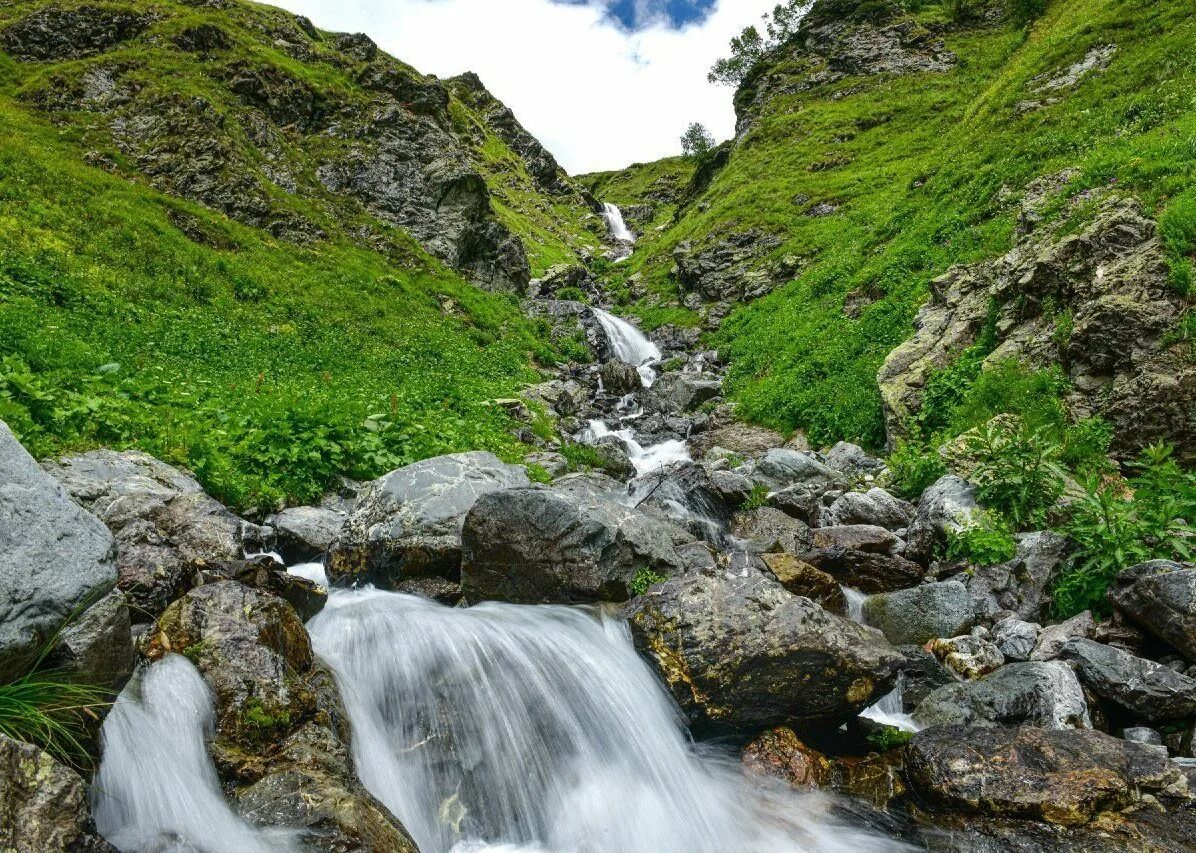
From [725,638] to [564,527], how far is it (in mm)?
2613

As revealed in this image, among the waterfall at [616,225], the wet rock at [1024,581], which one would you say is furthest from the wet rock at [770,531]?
the waterfall at [616,225]

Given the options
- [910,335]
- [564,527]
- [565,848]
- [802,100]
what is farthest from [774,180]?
[565,848]

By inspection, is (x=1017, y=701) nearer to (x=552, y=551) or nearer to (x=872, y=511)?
(x=872, y=511)

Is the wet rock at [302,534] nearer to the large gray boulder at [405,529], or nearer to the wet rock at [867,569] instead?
the large gray boulder at [405,529]

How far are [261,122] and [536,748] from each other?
35.4 m

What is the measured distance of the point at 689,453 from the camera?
65.7 feet

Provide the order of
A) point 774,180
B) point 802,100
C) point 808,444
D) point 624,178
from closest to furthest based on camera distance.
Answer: point 808,444
point 774,180
point 802,100
point 624,178

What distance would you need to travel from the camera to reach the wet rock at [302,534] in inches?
381

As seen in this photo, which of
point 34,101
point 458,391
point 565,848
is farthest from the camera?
point 34,101

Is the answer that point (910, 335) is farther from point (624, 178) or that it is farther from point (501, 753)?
point (624, 178)

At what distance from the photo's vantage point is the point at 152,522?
7.58 metres

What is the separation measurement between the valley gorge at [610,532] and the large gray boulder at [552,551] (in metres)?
0.05

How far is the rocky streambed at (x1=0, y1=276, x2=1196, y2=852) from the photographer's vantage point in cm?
452

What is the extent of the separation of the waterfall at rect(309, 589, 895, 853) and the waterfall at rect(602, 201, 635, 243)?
79681mm
